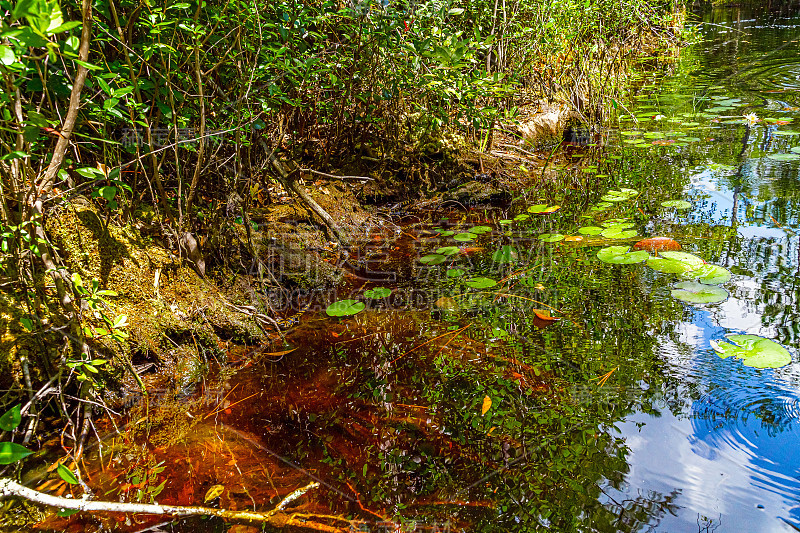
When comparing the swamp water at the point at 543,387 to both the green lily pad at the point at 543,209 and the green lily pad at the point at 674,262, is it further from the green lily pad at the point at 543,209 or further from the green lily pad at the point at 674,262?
the green lily pad at the point at 543,209

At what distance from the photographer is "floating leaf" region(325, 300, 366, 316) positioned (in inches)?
93.4

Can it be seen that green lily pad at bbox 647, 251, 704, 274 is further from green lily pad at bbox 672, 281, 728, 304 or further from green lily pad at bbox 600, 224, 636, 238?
green lily pad at bbox 600, 224, 636, 238

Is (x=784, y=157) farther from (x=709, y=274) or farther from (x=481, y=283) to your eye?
(x=481, y=283)

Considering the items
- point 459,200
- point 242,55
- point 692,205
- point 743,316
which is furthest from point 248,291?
point 692,205

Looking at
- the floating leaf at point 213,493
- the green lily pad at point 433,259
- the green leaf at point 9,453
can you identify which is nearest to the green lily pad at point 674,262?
the green lily pad at point 433,259

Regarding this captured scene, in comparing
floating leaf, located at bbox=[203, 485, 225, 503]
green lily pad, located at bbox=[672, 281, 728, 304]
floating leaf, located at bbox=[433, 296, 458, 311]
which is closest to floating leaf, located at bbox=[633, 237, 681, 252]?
green lily pad, located at bbox=[672, 281, 728, 304]

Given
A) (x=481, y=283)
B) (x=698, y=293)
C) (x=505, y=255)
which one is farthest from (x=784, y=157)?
(x=481, y=283)

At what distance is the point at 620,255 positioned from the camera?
8.66 ft

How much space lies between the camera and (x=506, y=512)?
132cm

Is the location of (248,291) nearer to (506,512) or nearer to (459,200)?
(506,512)

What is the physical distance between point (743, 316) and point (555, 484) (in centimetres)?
124

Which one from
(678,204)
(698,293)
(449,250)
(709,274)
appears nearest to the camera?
(698,293)

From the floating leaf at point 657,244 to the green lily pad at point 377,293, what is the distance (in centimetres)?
137

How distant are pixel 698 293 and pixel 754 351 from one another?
0.46m
